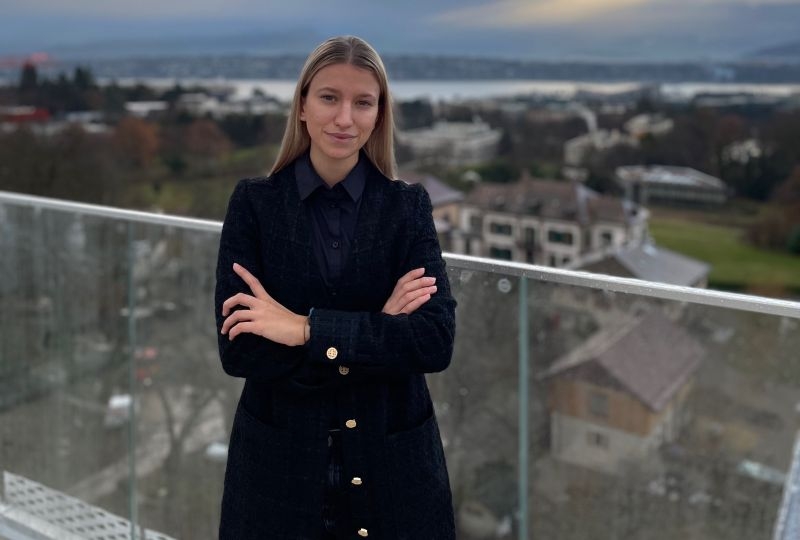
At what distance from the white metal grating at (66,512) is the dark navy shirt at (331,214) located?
1.42 meters

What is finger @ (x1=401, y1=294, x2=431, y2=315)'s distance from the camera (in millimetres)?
1263

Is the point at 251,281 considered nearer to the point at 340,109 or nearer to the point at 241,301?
the point at 241,301

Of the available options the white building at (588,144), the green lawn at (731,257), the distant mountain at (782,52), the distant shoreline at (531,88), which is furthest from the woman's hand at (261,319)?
the distant mountain at (782,52)

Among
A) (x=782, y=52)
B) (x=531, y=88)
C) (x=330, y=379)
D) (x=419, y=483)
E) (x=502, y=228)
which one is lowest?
(x=502, y=228)

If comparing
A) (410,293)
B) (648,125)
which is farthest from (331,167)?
(648,125)

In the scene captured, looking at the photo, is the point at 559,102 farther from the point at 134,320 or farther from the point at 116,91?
the point at 134,320

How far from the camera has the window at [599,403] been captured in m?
3.26

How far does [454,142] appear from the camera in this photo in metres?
44.6

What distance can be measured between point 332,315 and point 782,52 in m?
52.8

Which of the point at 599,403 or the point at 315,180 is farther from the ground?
the point at 315,180

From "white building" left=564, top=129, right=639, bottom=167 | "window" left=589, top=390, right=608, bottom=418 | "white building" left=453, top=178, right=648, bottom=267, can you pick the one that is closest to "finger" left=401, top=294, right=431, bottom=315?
"window" left=589, top=390, right=608, bottom=418

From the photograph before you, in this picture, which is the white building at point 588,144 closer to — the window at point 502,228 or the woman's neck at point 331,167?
the window at point 502,228

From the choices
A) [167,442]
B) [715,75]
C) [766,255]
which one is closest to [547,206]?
[766,255]

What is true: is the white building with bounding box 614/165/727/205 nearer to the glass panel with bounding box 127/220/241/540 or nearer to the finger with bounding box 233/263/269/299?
the glass panel with bounding box 127/220/241/540
